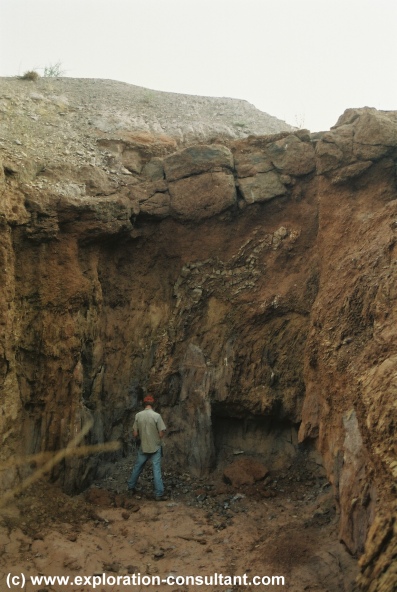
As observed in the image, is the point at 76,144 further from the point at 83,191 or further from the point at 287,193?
the point at 287,193

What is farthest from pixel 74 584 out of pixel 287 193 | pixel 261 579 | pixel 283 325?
pixel 287 193

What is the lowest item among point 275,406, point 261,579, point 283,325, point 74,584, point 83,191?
point 74,584

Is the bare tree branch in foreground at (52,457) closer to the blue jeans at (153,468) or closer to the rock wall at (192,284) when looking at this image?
the rock wall at (192,284)

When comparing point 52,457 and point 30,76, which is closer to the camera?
point 52,457

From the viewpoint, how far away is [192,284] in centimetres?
941

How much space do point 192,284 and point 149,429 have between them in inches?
97.4

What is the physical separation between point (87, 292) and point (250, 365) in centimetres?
268

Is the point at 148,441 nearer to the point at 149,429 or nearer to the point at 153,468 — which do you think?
the point at 149,429

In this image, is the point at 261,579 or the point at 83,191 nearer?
the point at 261,579

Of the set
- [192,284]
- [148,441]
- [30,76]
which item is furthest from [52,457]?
[30,76]

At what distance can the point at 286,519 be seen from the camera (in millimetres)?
7133

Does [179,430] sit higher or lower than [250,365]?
lower

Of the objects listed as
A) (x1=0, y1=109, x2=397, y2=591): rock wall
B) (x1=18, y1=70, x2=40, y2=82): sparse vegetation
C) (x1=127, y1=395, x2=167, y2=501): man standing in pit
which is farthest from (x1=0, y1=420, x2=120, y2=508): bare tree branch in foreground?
(x1=18, y1=70, x2=40, y2=82): sparse vegetation

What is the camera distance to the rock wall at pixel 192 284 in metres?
7.62
